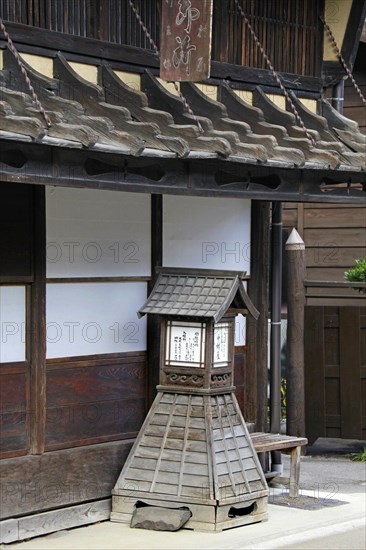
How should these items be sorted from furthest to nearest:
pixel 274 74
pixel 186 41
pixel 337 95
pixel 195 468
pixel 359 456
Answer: pixel 359 456 < pixel 337 95 < pixel 274 74 < pixel 195 468 < pixel 186 41

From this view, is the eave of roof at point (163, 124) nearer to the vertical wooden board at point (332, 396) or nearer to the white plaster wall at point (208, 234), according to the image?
the white plaster wall at point (208, 234)

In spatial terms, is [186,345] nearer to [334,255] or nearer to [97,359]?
[97,359]

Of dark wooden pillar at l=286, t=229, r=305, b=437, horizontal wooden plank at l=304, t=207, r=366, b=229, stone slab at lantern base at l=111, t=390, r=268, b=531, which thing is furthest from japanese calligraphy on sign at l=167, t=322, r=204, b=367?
horizontal wooden plank at l=304, t=207, r=366, b=229

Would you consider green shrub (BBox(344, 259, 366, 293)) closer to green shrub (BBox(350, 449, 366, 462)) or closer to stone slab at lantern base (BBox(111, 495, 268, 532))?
green shrub (BBox(350, 449, 366, 462))

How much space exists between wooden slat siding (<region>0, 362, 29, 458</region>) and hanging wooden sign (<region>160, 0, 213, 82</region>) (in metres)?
2.96

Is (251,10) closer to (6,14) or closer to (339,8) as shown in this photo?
(339,8)

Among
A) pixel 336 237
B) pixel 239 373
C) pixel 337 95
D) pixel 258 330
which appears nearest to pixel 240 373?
pixel 239 373

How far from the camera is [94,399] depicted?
1083 cm

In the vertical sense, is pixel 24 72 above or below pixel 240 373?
above

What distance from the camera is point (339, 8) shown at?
13.5 meters

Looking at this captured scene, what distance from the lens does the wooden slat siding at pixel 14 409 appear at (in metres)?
10.0

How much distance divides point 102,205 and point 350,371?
5.49 meters

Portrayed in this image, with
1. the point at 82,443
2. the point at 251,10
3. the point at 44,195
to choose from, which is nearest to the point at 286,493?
the point at 82,443

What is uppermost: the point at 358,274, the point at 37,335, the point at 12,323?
the point at 358,274
